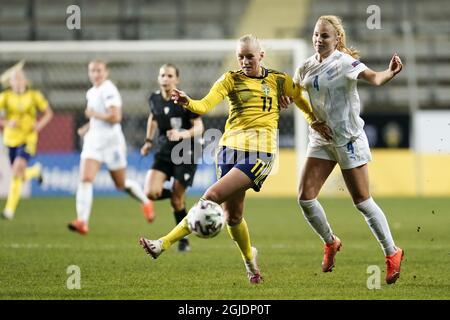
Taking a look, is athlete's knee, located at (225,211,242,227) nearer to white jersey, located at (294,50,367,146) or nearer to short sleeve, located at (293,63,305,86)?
white jersey, located at (294,50,367,146)

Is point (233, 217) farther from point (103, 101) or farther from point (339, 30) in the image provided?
point (103, 101)

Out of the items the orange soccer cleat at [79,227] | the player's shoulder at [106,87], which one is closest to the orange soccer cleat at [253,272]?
the orange soccer cleat at [79,227]

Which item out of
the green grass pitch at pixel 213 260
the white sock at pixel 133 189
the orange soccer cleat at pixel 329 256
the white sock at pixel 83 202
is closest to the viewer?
the green grass pitch at pixel 213 260

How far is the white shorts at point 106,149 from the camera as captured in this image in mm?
11883

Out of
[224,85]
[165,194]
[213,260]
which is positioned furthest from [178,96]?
[165,194]

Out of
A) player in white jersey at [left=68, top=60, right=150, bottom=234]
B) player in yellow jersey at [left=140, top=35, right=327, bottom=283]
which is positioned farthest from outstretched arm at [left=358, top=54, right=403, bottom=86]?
player in white jersey at [left=68, top=60, right=150, bottom=234]

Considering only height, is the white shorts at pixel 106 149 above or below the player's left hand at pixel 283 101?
below

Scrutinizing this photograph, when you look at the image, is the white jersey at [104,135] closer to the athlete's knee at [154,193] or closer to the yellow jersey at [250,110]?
the athlete's knee at [154,193]

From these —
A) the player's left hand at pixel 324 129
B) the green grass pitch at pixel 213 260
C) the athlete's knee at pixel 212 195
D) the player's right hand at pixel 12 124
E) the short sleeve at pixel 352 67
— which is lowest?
the green grass pitch at pixel 213 260

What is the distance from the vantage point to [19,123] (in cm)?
1504

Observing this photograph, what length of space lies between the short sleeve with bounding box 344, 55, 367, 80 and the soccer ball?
4.74 feet

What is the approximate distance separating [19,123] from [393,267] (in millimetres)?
9036
